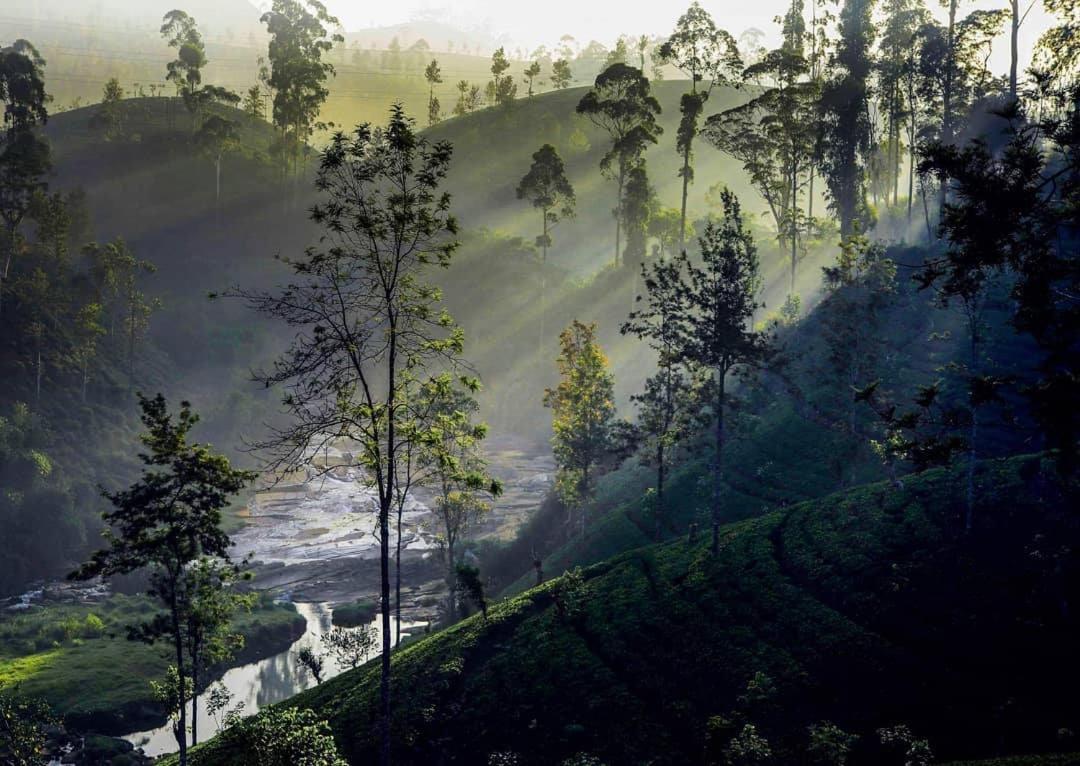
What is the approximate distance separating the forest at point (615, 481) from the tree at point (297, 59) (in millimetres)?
42930

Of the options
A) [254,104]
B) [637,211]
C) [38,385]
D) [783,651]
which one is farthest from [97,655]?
[254,104]

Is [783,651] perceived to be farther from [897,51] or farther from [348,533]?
[897,51]

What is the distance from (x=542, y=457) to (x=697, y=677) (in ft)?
245

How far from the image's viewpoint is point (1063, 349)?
694 inches

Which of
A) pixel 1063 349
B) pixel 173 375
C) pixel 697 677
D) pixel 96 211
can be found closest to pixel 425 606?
pixel 697 677

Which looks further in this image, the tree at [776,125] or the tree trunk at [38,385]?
the tree trunk at [38,385]

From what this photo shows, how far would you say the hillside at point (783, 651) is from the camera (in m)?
26.4

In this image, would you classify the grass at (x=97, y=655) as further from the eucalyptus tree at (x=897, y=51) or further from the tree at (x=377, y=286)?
the eucalyptus tree at (x=897, y=51)

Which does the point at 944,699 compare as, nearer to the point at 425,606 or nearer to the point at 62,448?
the point at 425,606

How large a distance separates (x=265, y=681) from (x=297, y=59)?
122 meters

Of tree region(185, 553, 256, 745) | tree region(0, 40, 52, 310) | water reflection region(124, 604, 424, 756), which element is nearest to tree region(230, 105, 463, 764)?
tree region(185, 553, 256, 745)

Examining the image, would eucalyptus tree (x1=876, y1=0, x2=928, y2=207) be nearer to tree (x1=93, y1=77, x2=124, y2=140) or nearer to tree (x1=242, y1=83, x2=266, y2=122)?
tree (x1=242, y1=83, x2=266, y2=122)

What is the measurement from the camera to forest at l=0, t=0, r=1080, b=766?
25.0 metres

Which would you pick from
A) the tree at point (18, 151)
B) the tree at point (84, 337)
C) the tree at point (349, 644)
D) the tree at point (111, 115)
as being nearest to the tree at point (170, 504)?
the tree at point (349, 644)
